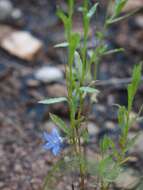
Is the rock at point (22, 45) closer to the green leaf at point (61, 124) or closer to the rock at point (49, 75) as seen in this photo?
the rock at point (49, 75)

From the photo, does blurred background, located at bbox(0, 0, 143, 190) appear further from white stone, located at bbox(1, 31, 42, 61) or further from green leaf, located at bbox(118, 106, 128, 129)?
green leaf, located at bbox(118, 106, 128, 129)

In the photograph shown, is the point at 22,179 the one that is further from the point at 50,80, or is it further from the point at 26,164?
the point at 50,80

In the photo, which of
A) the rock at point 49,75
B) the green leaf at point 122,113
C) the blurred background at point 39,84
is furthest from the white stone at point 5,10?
the green leaf at point 122,113

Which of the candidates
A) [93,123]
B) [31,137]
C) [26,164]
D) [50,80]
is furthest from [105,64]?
[26,164]

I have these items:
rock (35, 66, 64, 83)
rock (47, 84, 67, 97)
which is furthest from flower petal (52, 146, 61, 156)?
rock (35, 66, 64, 83)

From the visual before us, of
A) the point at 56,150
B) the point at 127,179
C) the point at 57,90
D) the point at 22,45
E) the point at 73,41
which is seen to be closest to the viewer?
the point at 73,41

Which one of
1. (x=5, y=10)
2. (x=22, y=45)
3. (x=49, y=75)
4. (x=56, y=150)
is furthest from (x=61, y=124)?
(x=5, y=10)

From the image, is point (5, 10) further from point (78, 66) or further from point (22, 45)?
point (78, 66)
